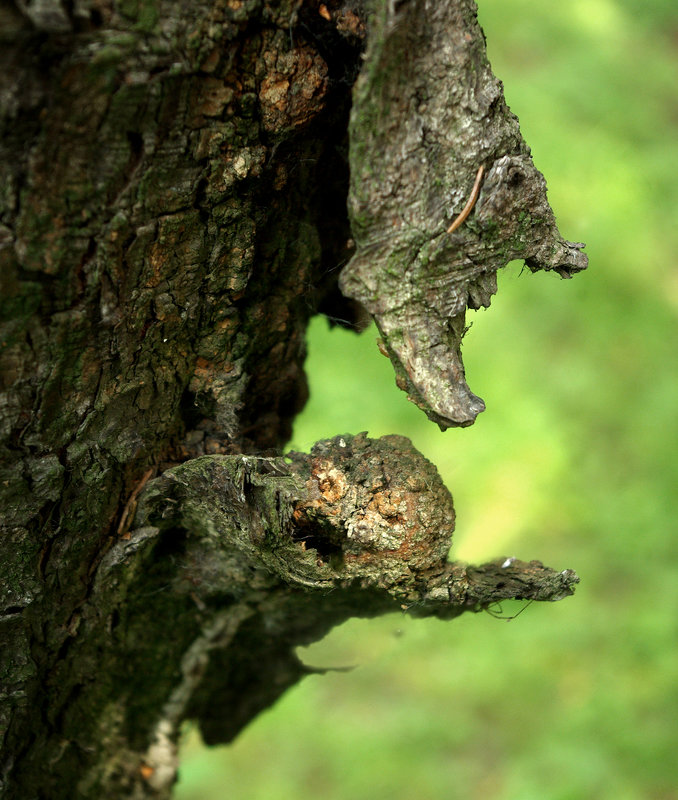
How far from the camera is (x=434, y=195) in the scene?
3.25 ft

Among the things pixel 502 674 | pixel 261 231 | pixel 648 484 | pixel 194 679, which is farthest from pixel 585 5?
pixel 194 679

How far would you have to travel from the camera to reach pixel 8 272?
0.89 metres

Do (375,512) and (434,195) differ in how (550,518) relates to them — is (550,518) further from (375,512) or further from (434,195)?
(434,195)

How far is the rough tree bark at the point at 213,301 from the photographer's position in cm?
88

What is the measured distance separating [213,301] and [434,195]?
0.36m

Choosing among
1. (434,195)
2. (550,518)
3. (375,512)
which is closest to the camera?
(434,195)

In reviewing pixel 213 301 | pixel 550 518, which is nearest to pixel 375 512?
pixel 213 301

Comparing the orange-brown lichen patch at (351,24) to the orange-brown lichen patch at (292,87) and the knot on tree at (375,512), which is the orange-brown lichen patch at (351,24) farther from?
the knot on tree at (375,512)

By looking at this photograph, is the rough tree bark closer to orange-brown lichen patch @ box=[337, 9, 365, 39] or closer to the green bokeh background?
orange-brown lichen patch @ box=[337, 9, 365, 39]

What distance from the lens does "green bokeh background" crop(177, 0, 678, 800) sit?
7.89ft

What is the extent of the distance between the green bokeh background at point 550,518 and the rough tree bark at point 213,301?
2.27ft

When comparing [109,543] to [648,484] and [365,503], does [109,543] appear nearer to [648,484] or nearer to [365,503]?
[365,503]

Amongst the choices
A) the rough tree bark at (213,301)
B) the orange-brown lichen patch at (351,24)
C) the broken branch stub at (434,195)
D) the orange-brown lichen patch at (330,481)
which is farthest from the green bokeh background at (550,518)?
the orange-brown lichen patch at (351,24)

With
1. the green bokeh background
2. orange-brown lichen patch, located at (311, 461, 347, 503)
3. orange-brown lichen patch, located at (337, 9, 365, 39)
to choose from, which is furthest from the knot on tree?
the green bokeh background
